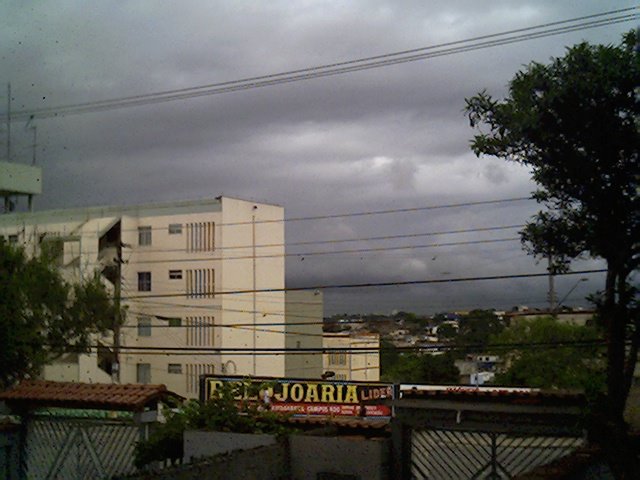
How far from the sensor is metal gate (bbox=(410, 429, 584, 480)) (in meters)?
13.1

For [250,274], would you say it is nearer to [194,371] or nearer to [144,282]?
[144,282]

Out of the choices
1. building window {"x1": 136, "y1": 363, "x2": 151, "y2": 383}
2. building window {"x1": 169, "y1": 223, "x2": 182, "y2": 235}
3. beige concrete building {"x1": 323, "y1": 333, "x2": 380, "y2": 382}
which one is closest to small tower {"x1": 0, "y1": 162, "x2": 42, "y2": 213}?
building window {"x1": 169, "y1": 223, "x2": 182, "y2": 235}

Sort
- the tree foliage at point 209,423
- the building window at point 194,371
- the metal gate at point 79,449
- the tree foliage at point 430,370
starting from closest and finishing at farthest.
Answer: the tree foliage at point 209,423, the metal gate at point 79,449, the building window at point 194,371, the tree foliage at point 430,370

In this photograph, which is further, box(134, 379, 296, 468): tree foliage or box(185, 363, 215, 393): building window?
box(185, 363, 215, 393): building window

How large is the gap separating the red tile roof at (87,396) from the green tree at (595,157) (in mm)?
10280

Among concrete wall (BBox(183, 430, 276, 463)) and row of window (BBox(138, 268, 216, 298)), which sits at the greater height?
row of window (BBox(138, 268, 216, 298))

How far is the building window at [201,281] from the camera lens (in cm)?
5125

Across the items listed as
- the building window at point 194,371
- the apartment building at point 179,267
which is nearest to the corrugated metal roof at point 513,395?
the apartment building at point 179,267

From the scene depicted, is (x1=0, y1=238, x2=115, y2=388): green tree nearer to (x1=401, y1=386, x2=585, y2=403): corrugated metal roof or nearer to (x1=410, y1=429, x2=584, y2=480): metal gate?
(x1=410, y1=429, x2=584, y2=480): metal gate

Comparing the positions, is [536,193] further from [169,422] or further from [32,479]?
[32,479]

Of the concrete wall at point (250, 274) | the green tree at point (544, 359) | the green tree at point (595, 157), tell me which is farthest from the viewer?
the concrete wall at point (250, 274)

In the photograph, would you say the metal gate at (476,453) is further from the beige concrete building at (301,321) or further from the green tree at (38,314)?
the beige concrete building at (301,321)

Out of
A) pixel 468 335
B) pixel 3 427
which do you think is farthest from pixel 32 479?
pixel 468 335

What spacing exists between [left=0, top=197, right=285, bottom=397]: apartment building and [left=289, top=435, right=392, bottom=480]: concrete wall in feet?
122
